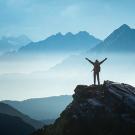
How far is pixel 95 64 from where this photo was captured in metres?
75.7

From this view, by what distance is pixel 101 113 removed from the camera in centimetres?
6838

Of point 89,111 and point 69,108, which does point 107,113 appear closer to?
point 89,111

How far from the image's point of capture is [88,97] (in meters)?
74.6

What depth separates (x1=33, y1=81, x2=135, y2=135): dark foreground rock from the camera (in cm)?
6536

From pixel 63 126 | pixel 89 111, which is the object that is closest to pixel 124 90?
pixel 89 111

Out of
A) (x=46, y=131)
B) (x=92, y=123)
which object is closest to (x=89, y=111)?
(x=92, y=123)

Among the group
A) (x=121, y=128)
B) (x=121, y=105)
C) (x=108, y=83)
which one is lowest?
(x=121, y=128)

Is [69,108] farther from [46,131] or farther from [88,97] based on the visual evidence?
[46,131]

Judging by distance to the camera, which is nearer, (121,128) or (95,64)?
(121,128)

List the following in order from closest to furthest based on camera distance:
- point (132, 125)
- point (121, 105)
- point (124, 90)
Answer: point (132, 125) → point (121, 105) → point (124, 90)

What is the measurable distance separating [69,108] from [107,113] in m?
11.0

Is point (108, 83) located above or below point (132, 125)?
above

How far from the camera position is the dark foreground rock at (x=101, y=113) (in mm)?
65356

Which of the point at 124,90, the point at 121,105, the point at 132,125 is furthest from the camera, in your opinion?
the point at 124,90
